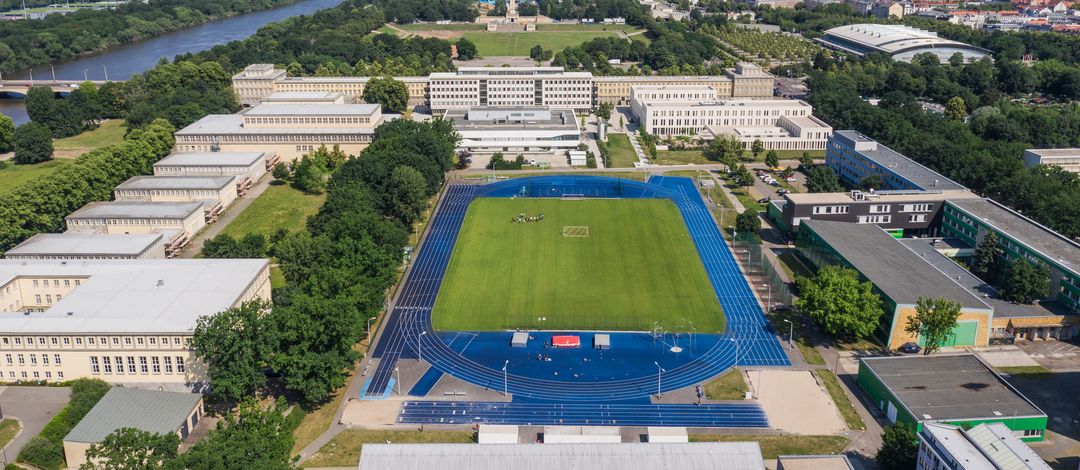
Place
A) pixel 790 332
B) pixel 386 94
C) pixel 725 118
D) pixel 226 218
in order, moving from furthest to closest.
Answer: pixel 386 94
pixel 725 118
pixel 226 218
pixel 790 332

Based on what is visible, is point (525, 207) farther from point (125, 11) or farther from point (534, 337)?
point (125, 11)

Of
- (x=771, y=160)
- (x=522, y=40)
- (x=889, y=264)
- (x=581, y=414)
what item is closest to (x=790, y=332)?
(x=889, y=264)

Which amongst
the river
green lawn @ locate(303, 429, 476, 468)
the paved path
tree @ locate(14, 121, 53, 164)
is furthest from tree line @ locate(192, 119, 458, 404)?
the river

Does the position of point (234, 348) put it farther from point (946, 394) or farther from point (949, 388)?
point (949, 388)

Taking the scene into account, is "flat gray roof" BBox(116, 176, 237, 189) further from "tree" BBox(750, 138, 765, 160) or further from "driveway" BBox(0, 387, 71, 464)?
"tree" BBox(750, 138, 765, 160)

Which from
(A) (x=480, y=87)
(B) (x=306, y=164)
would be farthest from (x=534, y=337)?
(A) (x=480, y=87)

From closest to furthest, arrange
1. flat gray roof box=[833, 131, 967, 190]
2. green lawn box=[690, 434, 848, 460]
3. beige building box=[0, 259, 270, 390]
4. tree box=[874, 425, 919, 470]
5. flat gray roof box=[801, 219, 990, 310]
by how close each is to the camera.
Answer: tree box=[874, 425, 919, 470], green lawn box=[690, 434, 848, 460], beige building box=[0, 259, 270, 390], flat gray roof box=[801, 219, 990, 310], flat gray roof box=[833, 131, 967, 190]
